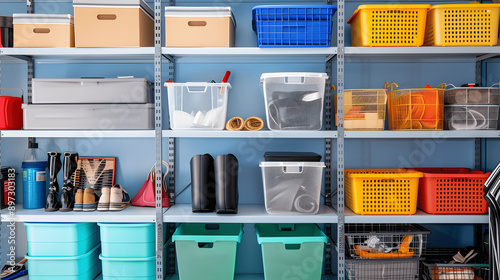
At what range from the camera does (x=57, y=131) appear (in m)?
2.22

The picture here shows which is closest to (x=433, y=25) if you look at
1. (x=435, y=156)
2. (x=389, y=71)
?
(x=389, y=71)

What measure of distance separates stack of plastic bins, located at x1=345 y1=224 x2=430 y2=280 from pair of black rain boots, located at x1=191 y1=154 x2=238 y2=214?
78 centimetres

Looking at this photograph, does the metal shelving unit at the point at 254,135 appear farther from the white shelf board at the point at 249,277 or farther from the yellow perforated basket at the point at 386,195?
the white shelf board at the point at 249,277

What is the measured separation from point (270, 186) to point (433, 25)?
1438 mm

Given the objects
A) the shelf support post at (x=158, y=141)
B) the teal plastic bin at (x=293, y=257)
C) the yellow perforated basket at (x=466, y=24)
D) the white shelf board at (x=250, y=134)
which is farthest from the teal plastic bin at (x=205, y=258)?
the yellow perforated basket at (x=466, y=24)

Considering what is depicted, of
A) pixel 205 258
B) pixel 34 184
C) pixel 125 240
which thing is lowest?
pixel 205 258

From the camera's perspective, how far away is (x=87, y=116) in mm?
2279

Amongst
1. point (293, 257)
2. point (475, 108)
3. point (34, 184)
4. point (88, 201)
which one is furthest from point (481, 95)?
point (34, 184)

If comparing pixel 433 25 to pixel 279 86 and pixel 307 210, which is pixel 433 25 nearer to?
pixel 279 86

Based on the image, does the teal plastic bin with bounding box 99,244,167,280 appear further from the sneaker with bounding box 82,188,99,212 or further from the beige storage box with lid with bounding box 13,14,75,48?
the beige storage box with lid with bounding box 13,14,75,48

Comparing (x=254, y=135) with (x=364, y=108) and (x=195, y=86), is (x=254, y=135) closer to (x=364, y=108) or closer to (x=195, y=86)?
(x=195, y=86)

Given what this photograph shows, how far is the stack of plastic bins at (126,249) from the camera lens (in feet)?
7.41

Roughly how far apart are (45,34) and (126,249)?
1450 mm

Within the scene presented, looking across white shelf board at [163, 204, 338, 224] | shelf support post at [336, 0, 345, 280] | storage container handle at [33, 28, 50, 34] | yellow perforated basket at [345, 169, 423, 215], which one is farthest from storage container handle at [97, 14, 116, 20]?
yellow perforated basket at [345, 169, 423, 215]
